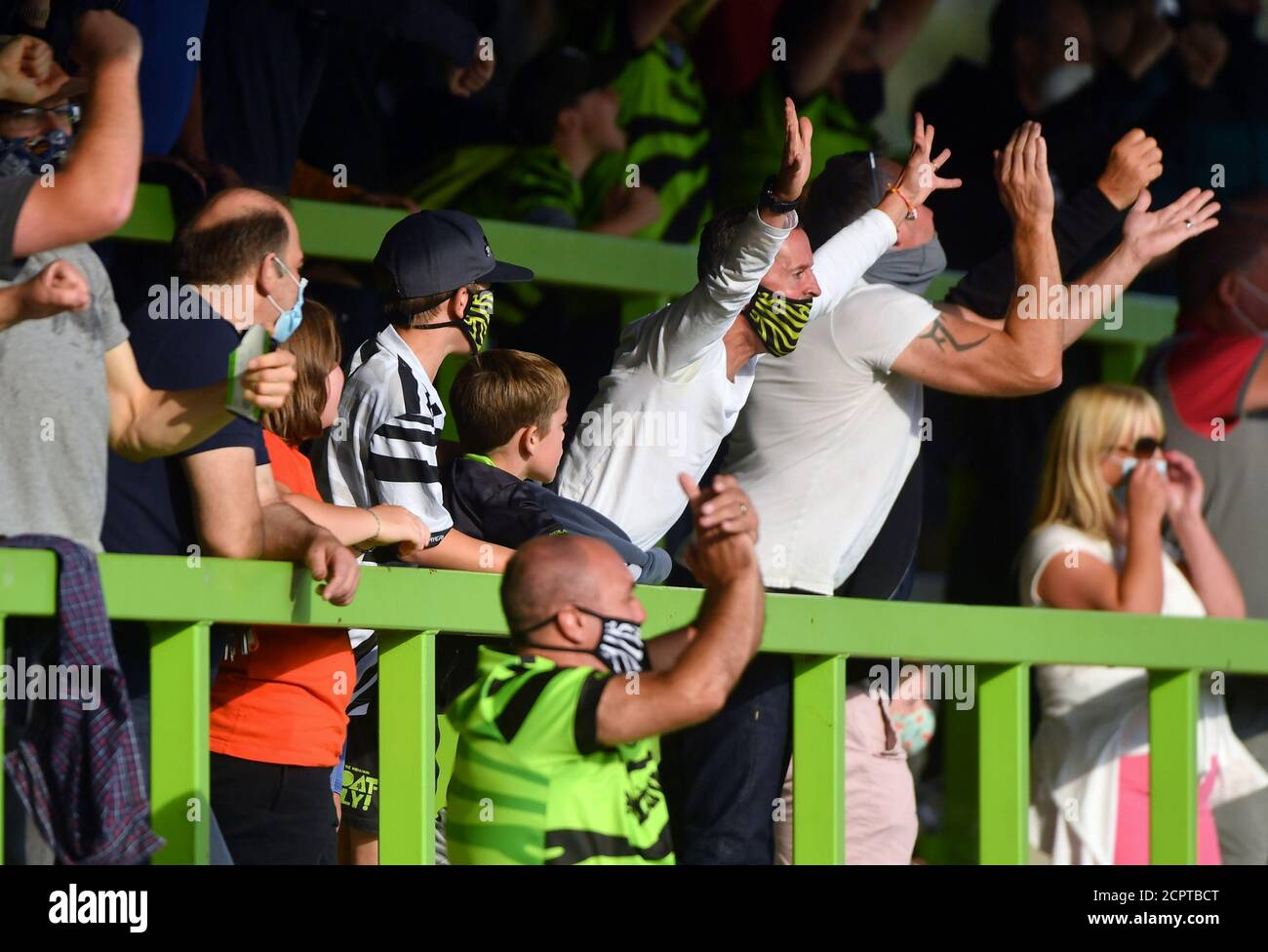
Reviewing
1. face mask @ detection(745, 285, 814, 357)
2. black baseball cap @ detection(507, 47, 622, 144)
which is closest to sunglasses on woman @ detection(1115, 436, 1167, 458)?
face mask @ detection(745, 285, 814, 357)

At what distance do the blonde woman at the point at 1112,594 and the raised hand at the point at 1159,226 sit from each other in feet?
1.70

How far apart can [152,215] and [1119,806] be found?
8.45 ft

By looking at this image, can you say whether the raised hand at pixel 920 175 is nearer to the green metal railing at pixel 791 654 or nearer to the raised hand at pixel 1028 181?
the raised hand at pixel 1028 181

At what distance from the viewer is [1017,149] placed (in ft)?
14.0

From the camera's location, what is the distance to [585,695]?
2684 millimetres

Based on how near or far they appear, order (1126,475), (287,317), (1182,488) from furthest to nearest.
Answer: (1182,488)
(1126,475)
(287,317)

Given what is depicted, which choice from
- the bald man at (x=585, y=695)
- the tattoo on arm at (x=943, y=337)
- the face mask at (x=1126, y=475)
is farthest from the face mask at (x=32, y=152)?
the face mask at (x=1126, y=475)

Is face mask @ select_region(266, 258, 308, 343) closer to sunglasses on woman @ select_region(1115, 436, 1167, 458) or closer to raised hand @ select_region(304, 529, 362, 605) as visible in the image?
raised hand @ select_region(304, 529, 362, 605)

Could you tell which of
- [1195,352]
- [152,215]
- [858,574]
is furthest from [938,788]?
[152,215]

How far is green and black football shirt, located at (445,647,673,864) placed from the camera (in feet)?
8.86

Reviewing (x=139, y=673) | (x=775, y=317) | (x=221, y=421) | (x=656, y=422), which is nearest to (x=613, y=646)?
(x=221, y=421)

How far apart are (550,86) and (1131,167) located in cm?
172

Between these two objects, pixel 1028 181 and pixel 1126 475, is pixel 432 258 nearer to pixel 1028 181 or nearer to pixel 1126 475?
pixel 1028 181

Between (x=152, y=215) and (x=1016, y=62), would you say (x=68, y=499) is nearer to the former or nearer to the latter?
(x=152, y=215)
